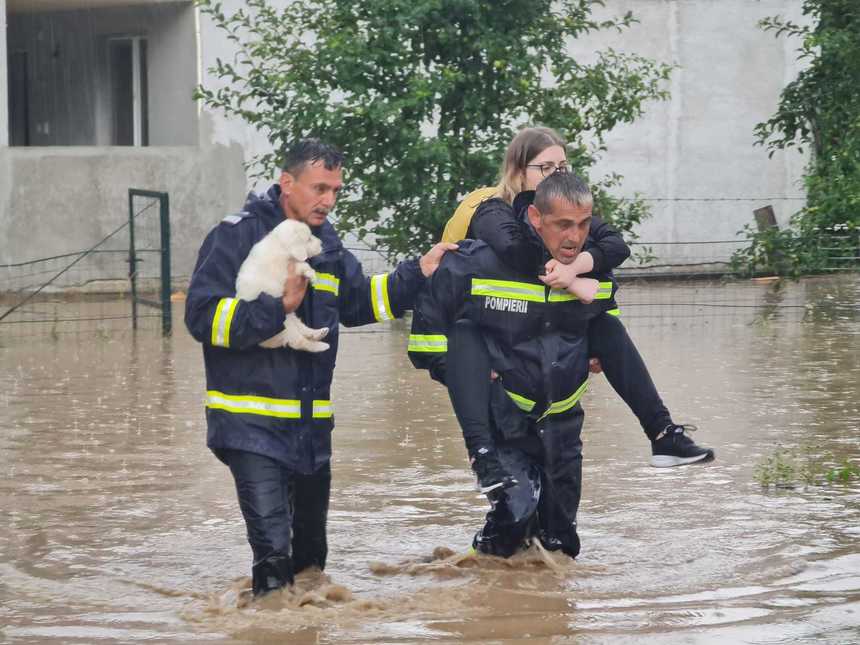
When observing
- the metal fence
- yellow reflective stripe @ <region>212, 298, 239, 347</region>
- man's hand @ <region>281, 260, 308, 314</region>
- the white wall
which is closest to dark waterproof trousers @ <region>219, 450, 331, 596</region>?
yellow reflective stripe @ <region>212, 298, 239, 347</region>

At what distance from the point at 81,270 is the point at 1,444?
1140 centimetres

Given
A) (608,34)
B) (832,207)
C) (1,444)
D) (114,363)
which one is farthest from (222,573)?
(608,34)

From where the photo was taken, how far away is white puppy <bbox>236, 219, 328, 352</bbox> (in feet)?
18.1

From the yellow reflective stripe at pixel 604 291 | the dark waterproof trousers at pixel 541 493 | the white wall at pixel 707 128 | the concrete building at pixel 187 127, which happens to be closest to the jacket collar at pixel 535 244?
the yellow reflective stripe at pixel 604 291

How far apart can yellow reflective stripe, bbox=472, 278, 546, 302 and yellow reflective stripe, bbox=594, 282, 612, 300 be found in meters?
0.26

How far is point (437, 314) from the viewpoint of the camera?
20.0ft

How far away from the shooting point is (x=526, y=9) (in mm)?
14758

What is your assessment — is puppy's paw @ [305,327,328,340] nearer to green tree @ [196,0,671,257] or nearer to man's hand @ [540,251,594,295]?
man's hand @ [540,251,594,295]

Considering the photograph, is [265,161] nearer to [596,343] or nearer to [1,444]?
[1,444]

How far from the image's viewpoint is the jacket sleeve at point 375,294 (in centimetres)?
604

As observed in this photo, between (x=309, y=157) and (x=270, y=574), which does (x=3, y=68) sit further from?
(x=270, y=574)

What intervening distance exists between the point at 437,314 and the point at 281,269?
2.63 feet

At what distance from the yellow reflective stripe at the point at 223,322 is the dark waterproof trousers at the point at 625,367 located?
1.56 metres

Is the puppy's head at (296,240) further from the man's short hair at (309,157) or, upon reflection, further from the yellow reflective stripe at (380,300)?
the yellow reflective stripe at (380,300)
